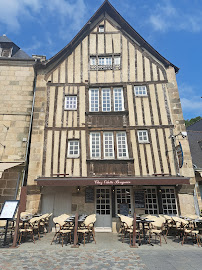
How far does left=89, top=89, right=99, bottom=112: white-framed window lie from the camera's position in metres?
8.57

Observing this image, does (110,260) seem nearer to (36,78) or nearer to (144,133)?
(144,133)

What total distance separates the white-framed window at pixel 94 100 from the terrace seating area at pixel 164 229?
16.5 ft

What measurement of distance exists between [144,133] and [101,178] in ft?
9.93

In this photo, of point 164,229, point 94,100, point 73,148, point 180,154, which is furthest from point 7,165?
point 180,154

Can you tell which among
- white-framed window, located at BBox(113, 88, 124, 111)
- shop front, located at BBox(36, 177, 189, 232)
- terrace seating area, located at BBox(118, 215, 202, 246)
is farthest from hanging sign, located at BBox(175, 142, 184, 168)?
white-framed window, located at BBox(113, 88, 124, 111)

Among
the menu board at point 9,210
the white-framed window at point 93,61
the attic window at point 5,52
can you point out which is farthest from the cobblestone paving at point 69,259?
the attic window at point 5,52

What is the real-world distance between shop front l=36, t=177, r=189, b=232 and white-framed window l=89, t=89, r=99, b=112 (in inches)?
147

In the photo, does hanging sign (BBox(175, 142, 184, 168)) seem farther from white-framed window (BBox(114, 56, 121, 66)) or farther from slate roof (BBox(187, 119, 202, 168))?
white-framed window (BBox(114, 56, 121, 66))

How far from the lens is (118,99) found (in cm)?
875

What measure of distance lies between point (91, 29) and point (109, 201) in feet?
30.9

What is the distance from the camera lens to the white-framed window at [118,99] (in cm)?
857

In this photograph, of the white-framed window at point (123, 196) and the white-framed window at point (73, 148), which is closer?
the white-framed window at point (123, 196)

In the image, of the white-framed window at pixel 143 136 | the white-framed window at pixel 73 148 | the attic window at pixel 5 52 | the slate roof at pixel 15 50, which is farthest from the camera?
the slate roof at pixel 15 50

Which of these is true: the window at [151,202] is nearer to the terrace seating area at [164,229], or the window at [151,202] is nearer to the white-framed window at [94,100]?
the terrace seating area at [164,229]
